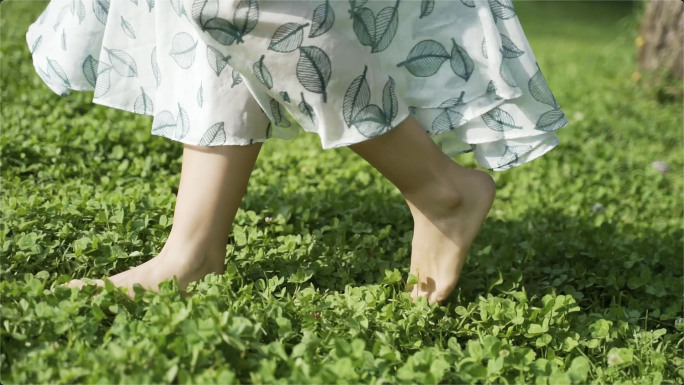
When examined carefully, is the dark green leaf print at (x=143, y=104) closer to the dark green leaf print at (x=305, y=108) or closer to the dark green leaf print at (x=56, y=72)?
the dark green leaf print at (x=56, y=72)

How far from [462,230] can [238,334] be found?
2.15 feet

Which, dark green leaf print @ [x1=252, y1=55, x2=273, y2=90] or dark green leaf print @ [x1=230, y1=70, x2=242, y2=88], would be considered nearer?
dark green leaf print @ [x1=252, y1=55, x2=273, y2=90]

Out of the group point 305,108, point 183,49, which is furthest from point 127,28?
point 305,108

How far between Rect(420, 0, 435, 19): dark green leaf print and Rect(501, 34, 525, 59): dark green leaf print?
0.19 m

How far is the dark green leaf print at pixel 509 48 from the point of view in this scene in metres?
1.81

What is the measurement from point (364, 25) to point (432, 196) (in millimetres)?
438

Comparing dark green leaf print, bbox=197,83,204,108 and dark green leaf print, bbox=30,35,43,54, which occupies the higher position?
dark green leaf print, bbox=30,35,43,54

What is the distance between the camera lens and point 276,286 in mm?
1957

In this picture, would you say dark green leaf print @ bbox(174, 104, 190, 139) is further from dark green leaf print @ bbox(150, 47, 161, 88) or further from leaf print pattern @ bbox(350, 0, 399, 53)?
leaf print pattern @ bbox(350, 0, 399, 53)

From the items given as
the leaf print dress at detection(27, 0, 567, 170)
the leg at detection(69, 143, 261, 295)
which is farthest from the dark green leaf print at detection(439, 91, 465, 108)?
the leg at detection(69, 143, 261, 295)

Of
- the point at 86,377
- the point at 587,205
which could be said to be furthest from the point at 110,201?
the point at 587,205

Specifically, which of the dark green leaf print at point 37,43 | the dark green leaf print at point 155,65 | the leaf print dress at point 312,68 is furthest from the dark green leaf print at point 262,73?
the dark green leaf print at point 37,43

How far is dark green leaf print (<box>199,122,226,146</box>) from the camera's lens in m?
1.75

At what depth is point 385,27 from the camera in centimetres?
169
